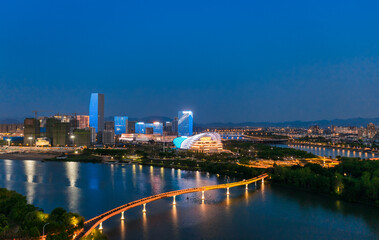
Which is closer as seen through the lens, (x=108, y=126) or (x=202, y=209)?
(x=202, y=209)

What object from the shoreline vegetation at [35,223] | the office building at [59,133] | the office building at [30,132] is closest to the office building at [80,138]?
the office building at [59,133]

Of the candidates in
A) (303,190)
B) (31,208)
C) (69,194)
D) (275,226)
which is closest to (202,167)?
(303,190)

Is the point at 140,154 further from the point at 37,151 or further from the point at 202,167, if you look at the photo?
the point at 37,151

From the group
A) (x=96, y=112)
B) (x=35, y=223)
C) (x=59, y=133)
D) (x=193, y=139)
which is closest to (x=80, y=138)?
(x=59, y=133)

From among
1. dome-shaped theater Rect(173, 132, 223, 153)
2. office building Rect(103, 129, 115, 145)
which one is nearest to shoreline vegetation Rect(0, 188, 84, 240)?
dome-shaped theater Rect(173, 132, 223, 153)

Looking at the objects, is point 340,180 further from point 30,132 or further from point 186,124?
point 186,124

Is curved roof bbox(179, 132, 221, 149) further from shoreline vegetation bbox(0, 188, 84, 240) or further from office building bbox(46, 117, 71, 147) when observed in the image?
shoreline vegetation bbox(0, 188, 84, 240)

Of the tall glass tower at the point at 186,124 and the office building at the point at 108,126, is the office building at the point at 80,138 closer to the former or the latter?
the tall glass tower at the point at 186,124
